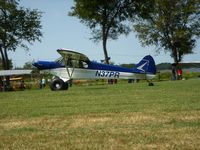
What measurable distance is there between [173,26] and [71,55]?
127 feet

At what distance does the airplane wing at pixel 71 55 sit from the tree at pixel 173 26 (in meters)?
36.8

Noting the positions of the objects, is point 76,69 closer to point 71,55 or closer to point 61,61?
point 61,61

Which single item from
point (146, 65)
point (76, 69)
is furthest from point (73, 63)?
point (146, 65)

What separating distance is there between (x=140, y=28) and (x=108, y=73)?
37.2m

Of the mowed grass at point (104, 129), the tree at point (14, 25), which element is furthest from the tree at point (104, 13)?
the mowed grass at point (104, 129)

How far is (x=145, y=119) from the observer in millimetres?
9273

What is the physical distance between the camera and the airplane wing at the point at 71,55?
25641 millimetres

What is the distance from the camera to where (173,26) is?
62.8 meters

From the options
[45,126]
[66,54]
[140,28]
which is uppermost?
[140,28]

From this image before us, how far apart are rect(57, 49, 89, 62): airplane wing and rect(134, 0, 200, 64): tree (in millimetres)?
36801

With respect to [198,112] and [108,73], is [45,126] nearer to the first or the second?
[198,112]

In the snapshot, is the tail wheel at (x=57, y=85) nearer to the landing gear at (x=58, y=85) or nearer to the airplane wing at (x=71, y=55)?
the landing gear at (x=58, y=85)

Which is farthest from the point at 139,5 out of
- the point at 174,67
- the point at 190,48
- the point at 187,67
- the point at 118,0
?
the point at 187,67

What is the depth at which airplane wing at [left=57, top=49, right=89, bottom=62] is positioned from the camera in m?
25.6
